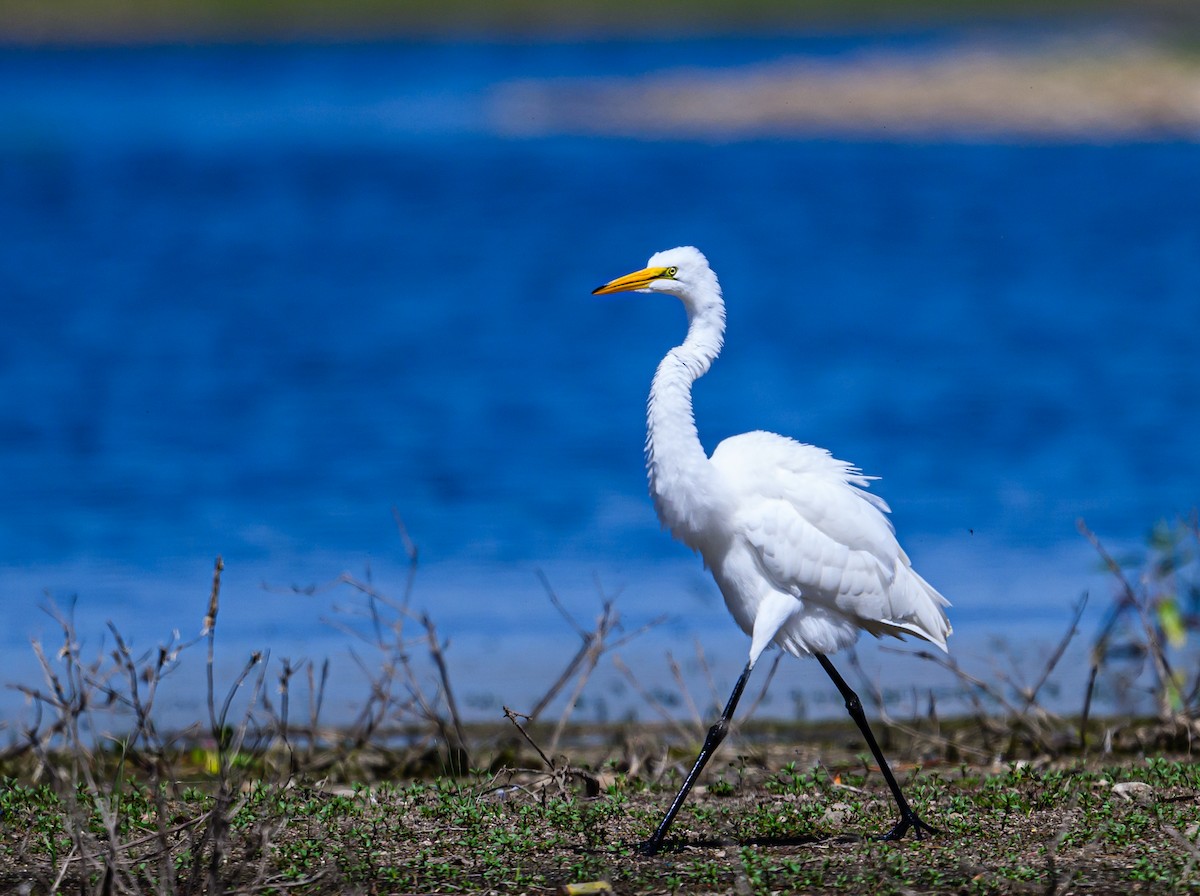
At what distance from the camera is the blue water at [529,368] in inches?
366

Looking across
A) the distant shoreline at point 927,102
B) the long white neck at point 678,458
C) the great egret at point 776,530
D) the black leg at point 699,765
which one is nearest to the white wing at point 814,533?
the great egret at point 776,530

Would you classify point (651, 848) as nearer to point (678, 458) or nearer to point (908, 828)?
point (908, 828)

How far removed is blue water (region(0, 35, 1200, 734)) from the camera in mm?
9305

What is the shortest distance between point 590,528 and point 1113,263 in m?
14.4

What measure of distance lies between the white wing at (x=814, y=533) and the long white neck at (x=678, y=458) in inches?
4.2

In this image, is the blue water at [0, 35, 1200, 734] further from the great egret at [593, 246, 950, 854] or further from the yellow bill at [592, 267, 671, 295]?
the yellow bill at [592, 267, 671, 295]

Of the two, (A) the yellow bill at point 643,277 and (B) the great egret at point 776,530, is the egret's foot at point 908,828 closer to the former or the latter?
(B) the great egret at point 776,530

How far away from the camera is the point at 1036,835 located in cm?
462

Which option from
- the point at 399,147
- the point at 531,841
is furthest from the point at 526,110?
the point at 531,841

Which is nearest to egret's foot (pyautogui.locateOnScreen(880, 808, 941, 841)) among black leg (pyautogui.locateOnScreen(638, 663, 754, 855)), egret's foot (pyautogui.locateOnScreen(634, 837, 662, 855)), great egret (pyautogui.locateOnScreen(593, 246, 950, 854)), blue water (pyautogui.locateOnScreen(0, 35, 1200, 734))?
great egret (pyautogui.locateOnScreen(593, 246, 950, 854))

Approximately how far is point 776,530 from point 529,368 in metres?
11.4

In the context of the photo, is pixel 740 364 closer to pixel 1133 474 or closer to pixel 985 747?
pixel 1133 474

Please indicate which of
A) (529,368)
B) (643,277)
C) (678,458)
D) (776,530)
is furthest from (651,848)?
(529,368)

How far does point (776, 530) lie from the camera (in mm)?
4930
